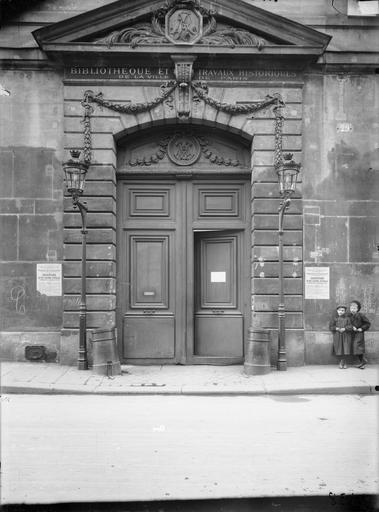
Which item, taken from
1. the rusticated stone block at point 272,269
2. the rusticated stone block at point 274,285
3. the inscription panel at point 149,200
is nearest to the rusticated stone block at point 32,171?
the inscription panel at point 149,200

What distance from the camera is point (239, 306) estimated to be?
12680 millimetres

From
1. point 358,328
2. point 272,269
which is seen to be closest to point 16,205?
point 272,269

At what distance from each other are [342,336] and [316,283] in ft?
4.26

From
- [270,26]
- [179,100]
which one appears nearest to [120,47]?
[179,100]

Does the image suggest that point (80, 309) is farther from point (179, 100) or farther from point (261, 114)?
point (261, 114)

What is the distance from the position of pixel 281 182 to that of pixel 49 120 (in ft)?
17.1

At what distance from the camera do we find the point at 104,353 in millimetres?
11039

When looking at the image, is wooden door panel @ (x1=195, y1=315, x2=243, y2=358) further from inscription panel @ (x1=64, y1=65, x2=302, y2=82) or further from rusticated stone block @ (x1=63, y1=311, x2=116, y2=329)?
inscription panel @ (x1=64, y1=65, x2=302, y2=82)

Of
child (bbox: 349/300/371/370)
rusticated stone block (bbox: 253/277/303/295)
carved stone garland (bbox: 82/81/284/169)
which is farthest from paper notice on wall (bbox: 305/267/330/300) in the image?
carved stone garland (bbox: 82/81/284/169)

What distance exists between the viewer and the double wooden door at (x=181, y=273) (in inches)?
494

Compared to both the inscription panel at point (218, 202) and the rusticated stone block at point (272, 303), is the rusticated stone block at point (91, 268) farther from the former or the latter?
the rusticated stone block at point (272, 303)

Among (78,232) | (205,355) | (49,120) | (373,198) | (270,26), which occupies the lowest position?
(205,355)

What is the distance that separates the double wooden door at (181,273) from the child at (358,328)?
232 cm

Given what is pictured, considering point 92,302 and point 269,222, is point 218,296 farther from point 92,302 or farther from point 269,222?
point 92,302
